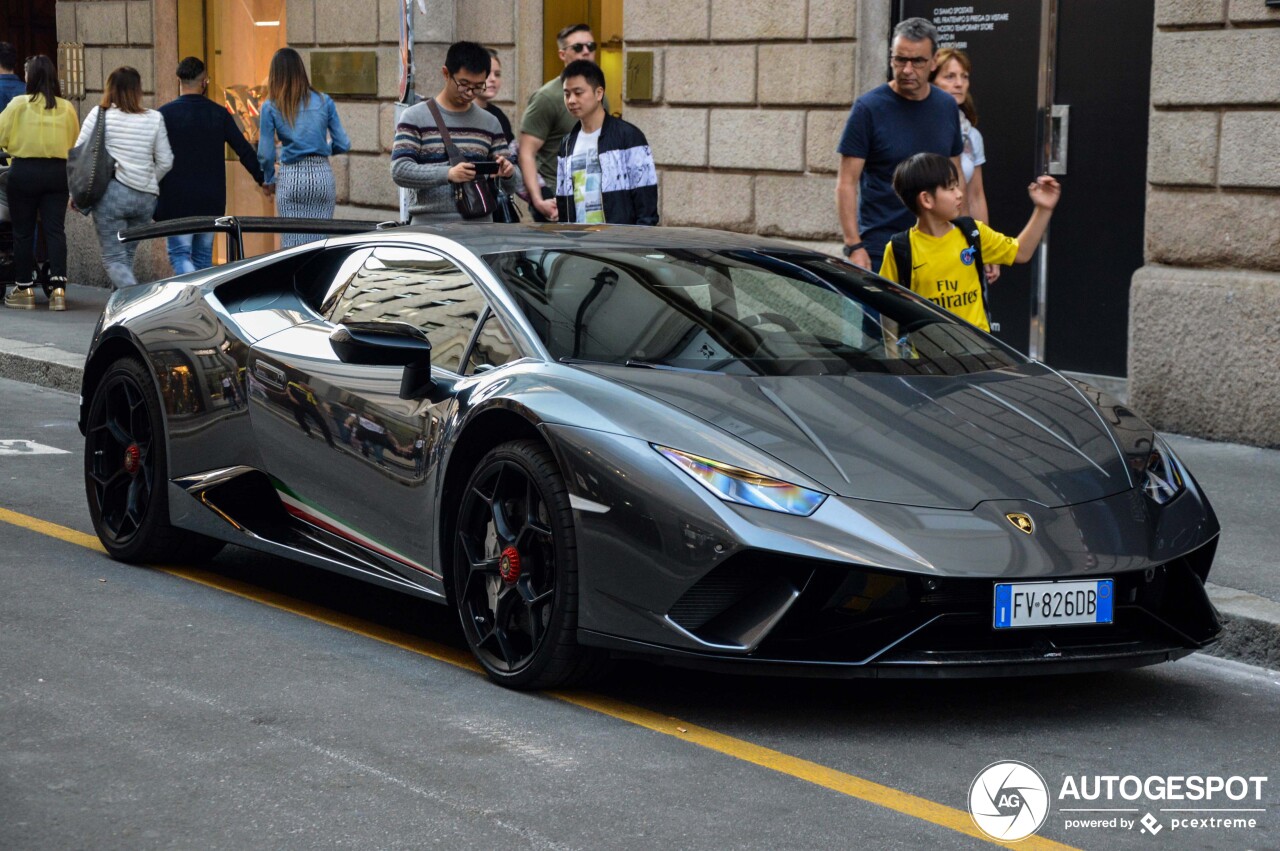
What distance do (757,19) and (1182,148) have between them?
11.2ft

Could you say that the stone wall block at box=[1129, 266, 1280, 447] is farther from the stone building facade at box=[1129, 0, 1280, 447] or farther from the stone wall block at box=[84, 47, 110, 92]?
the stone wall block at box=[84, 47, 110, 92]

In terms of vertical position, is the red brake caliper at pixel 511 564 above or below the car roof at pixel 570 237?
below

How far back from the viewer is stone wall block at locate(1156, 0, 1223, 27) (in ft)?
32.1

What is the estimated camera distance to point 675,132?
13172 millimetres

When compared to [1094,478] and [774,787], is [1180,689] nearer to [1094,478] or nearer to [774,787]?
[1094,478]

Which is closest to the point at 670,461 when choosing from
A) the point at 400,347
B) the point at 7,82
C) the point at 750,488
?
the point at 750,488

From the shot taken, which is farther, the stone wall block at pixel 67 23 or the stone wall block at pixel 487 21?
the stone wall block at pixel 67 23

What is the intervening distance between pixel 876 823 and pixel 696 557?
0.81 m

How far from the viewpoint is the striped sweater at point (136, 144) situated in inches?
541

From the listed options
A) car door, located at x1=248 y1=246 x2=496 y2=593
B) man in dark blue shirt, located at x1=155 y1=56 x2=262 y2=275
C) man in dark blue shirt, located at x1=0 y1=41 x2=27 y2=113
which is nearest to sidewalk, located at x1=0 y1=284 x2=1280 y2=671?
man in dark blue shirt, located at x1=155 y1=56 x2=262 y2=275

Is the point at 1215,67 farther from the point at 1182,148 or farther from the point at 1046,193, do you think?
the point at 1046,193

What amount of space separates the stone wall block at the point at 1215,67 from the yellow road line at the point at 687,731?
18.3ft

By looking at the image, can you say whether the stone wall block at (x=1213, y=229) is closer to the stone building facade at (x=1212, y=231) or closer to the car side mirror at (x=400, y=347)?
the stone building facade at (x=1212, y=231)

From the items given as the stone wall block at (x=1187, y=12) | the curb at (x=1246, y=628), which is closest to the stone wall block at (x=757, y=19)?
the stone wall block at (x=1187, y=12)
